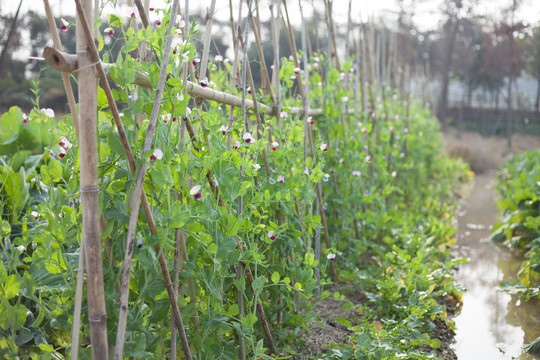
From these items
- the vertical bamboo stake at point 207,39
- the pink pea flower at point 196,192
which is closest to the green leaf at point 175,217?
the pink pea flower at point 196,192

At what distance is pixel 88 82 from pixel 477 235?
15.8 feet

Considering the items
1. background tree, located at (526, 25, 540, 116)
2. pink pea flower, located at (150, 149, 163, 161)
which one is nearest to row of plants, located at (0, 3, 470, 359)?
pink pea flower, located at (150, 149, 163, 161)

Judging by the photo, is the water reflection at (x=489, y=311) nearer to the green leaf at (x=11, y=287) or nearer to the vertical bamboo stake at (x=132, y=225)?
the vertical bamboo stake at (x=132, y=225)

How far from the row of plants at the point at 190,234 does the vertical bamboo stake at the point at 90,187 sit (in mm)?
94

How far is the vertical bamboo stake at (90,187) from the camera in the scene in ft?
3.78

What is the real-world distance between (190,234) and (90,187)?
44cm

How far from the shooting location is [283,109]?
2.45 metres

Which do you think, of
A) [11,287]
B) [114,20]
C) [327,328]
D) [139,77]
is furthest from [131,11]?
[327,328]

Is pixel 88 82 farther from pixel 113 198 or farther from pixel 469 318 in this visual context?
pixel 469 318

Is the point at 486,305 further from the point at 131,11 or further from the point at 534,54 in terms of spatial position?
the point at 534,54

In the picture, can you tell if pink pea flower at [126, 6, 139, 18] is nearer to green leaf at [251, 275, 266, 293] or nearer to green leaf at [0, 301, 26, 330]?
green leaf at [0, 301, 26, 330]

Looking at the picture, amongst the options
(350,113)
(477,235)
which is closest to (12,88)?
(350,113)

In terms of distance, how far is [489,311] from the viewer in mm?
3037

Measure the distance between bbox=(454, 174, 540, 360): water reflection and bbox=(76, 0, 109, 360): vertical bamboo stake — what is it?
1.81m
